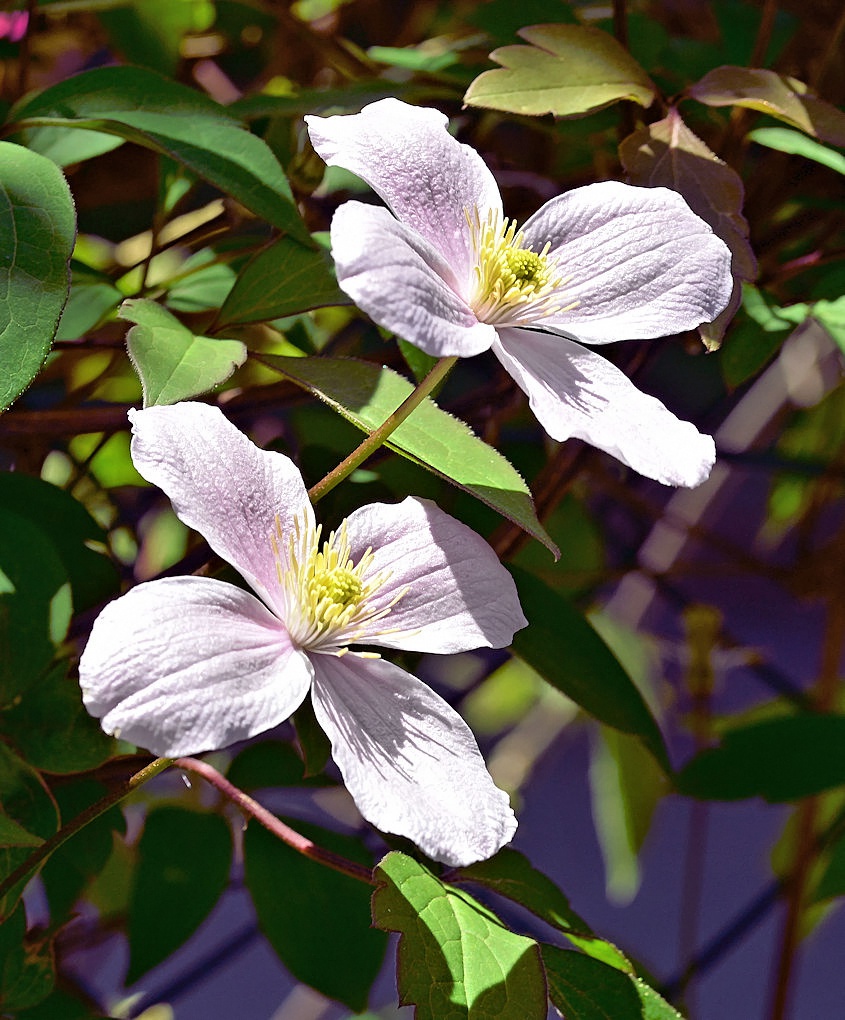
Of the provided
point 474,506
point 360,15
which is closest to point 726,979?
point 474,506

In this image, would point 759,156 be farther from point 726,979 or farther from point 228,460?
point 726,979

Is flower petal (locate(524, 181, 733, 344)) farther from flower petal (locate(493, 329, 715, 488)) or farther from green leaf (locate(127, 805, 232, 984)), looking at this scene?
green leaf (locate(127, 805, 232, 984))

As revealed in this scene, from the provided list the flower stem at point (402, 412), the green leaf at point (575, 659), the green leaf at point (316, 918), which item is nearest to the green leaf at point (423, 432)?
the flower stem at point (402, 412)

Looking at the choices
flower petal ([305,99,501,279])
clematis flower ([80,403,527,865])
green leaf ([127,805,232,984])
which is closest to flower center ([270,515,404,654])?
clematis flower ([80,403,527,865])

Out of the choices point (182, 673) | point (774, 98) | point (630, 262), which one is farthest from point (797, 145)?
point (182, 673)

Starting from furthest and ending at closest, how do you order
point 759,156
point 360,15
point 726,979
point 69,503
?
Answer: 1. point 726,979
2. point 360,15
3. point 759,156
4. point 69,503

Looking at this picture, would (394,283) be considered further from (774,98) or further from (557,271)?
(774,98)

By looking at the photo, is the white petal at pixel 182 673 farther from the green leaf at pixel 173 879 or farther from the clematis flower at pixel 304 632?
the green leaf at pixel 173 879
